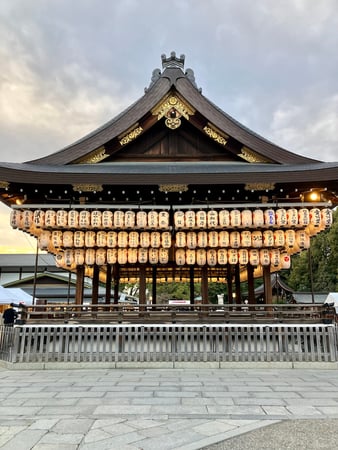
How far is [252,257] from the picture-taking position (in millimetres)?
11227

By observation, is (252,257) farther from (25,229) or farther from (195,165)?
(25,229)

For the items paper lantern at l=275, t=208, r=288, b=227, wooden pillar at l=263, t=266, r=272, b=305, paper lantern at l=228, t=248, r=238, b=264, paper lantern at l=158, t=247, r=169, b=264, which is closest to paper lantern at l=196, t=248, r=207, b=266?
paper lantern at l=228, t=248, r=238, b=264

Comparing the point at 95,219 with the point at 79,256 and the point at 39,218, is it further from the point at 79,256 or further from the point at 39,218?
the point at 39,218

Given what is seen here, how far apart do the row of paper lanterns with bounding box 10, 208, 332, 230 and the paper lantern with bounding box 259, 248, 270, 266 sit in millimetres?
915

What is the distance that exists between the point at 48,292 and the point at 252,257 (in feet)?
90.0

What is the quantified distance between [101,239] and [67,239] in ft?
3.69

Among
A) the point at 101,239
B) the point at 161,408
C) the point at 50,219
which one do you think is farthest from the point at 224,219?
the point at 161,408

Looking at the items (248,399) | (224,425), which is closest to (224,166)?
(248,399)

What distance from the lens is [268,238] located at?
11008mm

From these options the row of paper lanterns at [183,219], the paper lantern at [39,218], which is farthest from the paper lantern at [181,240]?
the paper lantern at [39,218]

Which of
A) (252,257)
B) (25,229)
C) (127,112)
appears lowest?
(252,257)

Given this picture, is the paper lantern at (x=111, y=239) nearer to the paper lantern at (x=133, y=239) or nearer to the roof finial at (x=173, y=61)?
the paper lantern at (x=133, y=239)

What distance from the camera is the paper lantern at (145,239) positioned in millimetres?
11000

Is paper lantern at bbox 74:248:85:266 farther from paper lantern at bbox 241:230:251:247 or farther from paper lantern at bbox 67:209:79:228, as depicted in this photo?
paper lantern at bbox 241:230:251:247
